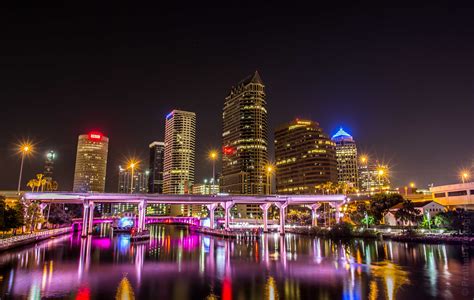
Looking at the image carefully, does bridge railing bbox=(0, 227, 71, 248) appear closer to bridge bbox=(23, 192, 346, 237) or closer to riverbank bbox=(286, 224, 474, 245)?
bridge bbox=(23, 192, 346, 237)

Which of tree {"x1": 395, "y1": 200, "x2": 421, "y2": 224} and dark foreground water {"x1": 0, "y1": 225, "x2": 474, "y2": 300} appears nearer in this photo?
dark foreground water {"x1": 0, "y1": 225, "x2": 474, "y2": 300}

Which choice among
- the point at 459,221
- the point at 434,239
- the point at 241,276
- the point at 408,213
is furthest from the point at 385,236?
the point at 241,276

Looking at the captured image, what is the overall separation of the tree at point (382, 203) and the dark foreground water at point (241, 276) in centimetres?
4339

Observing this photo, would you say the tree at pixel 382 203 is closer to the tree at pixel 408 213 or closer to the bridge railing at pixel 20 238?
the tree at pixel 408 213

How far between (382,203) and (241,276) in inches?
2900

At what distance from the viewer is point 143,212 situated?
92.4 m

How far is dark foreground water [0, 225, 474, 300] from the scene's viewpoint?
28672mm

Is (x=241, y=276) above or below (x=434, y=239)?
below

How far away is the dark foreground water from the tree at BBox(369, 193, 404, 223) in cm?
4339

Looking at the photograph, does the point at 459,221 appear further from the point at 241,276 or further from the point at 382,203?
the point at 241,276

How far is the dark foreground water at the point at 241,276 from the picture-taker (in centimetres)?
2867

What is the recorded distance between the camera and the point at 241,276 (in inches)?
1452

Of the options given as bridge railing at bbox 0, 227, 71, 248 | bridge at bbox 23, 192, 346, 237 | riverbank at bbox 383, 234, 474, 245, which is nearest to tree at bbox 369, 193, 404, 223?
bridge at bbox 23, 192, 346, 237

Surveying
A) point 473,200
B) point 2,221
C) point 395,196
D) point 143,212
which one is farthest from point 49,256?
point 473,200
